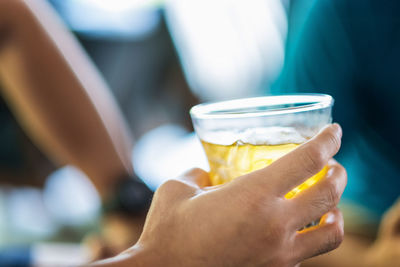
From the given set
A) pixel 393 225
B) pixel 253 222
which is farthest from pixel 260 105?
pixel 393 225

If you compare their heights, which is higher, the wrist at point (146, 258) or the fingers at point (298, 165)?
the fingers at point (298, 165)

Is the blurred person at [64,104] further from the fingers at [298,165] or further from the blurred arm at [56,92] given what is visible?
the fingers at [298,165]

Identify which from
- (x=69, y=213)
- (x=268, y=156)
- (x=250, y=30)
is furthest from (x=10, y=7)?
(x=250, y=30)

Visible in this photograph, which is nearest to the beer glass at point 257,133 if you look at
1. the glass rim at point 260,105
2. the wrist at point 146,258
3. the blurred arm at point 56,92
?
the glass rim at point 260,105

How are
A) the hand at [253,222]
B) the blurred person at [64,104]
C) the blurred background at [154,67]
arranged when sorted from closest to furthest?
the hand at [253,222] < the blurred person at [64,104] < the blurred background at [154,67]

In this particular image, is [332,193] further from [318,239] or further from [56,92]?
[56,92]

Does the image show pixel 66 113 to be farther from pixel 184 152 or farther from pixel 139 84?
pixel 139 84

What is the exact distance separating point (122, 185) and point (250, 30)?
5.76 feet

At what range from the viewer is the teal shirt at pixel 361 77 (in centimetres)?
69

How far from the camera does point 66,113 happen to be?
767 millimetres

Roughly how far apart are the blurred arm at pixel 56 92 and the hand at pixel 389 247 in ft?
1.64

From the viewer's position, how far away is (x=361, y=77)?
732 mm

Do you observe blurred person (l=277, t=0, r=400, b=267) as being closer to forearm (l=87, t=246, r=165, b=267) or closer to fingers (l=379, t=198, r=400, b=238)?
fingers (l=379, t=198, r=400, b=238)

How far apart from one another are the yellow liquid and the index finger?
0.18 feet
